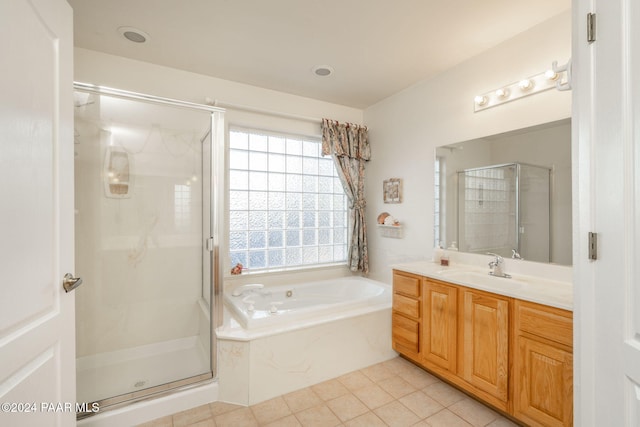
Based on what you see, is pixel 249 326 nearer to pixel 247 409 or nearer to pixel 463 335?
pixel 247 409

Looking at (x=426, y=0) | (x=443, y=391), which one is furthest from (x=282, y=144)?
(x=443, y=391)

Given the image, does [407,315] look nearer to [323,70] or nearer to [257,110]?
[323,70]

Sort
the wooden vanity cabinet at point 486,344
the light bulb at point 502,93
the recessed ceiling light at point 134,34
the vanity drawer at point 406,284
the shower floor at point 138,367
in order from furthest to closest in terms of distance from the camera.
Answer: the vanity drawer at point 406,284 < the light bulb at point 502,93 < the recessed ceiling light at point 134,34 < the shower floor at point 138,367 < the wooden vanity cabinet at point 486,344

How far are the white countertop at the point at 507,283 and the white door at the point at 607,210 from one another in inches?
28.4

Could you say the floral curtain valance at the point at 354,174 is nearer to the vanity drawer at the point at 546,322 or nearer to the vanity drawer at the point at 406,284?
the vanity drawer at the point at 406,284

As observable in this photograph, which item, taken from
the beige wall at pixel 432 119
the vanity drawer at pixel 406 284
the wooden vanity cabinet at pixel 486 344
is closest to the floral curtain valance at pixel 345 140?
the beige wall at pixel 432 119

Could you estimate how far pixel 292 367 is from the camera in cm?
213

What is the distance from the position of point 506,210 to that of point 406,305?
3.64 feet

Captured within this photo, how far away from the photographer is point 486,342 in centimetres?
185

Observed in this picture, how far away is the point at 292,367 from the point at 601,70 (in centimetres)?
228

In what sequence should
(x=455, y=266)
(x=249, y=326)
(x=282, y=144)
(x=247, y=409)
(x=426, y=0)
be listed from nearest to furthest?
(x=426, y=0), (x=247, y=409), (x=249, y=326), (x=455, y=266), (x=282, y=144)

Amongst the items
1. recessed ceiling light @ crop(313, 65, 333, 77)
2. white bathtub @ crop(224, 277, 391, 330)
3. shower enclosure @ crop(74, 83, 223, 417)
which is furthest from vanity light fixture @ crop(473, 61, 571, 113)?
shower enclosure @ crop(74, 83, 223, 417)

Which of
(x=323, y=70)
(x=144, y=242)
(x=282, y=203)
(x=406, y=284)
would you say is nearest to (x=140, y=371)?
(x=144, y=242)

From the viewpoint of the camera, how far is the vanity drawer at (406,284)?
7.70ft
